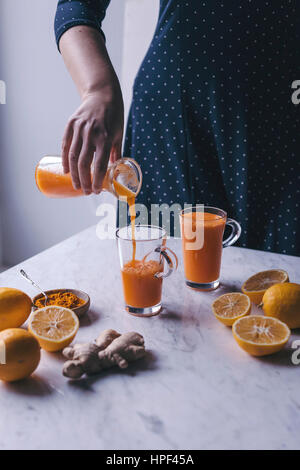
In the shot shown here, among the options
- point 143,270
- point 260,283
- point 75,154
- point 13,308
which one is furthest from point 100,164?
point 260,283

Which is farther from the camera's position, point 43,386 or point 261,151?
point 261,151

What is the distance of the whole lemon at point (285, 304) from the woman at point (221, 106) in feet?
1.80

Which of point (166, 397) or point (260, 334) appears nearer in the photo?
point (166, 397)

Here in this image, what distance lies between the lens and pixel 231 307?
0.97 m

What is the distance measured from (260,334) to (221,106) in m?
0.84

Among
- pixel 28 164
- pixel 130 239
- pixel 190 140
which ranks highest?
pixel 190 140

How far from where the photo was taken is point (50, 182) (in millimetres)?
1136

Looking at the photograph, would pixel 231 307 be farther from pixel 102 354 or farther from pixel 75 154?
pixel 75 154

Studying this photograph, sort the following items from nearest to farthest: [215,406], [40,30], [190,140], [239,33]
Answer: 1. [215,406]
2. [239,33]
3. [190,140]
4. [40,30]
